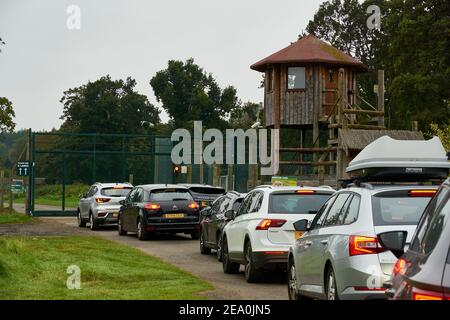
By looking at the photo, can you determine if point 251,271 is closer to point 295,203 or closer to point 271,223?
point 271,223

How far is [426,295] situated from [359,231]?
16.1ft

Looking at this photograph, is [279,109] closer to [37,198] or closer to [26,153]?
[26,153]

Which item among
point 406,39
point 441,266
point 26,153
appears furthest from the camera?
point 406,39

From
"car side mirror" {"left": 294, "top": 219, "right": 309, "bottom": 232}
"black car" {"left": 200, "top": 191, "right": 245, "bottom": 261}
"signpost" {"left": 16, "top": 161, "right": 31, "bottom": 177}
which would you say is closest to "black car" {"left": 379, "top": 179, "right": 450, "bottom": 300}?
"car side mirror" {"left": 294, "top": 219, "right": 309, "bottom": 232}

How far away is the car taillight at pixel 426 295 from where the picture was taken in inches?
209

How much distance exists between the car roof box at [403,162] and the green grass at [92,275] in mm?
3156

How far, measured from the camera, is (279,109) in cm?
3819

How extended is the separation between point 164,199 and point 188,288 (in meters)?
13.3

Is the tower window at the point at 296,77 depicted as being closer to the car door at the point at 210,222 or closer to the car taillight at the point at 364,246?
the car door at the point at 210,222

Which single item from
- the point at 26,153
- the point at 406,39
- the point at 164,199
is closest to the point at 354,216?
the point at 164,199

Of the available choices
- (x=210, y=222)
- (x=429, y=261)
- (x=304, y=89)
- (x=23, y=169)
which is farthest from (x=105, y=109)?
(x=429, y=261)

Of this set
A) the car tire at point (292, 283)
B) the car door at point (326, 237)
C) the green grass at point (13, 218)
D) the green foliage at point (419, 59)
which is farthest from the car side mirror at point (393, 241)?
the green foliage at point (419, 59)

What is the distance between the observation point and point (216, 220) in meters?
21.7
